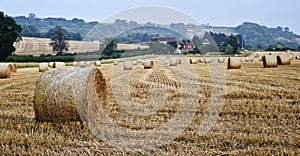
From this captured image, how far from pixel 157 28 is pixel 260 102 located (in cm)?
464

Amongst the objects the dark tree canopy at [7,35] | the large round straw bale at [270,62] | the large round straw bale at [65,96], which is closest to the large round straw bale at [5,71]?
the large round straw bale at [65,96]

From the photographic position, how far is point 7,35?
1756 inches

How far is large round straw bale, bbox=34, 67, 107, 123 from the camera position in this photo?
20.8 ft

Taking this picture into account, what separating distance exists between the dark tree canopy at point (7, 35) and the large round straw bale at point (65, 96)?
37.9 meters

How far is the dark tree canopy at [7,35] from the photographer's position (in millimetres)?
43062

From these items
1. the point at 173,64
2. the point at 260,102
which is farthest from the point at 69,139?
the point at 173,64

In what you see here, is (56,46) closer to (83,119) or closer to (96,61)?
(96,61)

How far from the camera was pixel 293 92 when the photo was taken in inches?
390

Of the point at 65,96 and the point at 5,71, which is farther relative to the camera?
the point at 5,71

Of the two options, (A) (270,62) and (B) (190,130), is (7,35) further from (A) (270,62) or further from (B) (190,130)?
(B) (190,130)

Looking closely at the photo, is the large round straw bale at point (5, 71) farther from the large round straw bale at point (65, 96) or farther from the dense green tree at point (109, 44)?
the large round straw bale at point (65, 96)

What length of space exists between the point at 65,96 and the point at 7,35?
41.3 meters

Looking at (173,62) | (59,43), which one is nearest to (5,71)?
(173,62)

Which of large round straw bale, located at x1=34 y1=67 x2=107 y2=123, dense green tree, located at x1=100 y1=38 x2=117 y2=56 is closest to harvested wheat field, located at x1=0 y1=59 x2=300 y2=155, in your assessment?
large round straw bale, located at x1=34 y1=67 x2=107 y2=123
